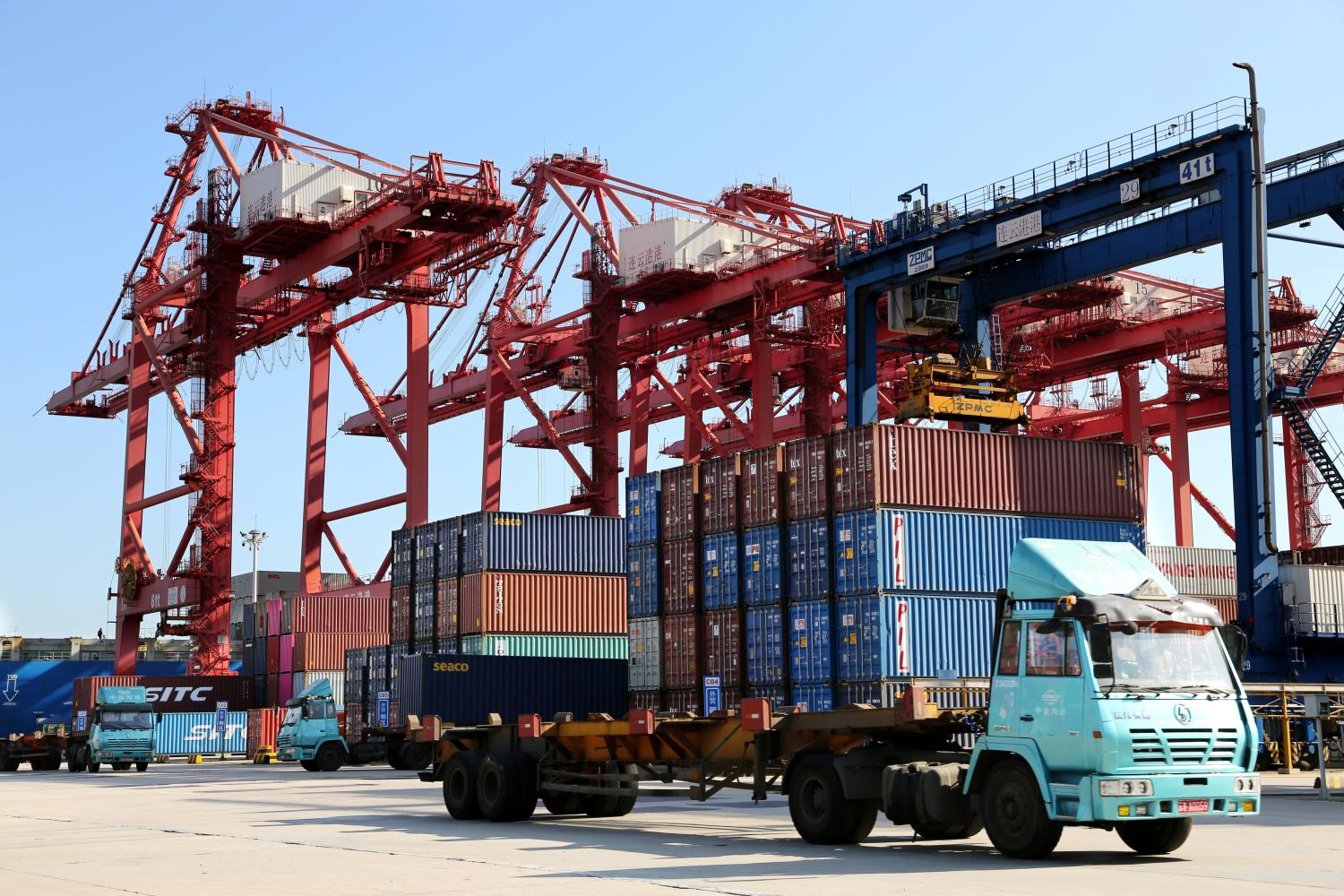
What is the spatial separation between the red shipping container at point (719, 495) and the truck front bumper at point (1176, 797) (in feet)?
63.5

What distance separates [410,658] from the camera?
123ft

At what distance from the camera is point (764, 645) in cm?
3238

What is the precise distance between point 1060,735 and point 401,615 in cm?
3492

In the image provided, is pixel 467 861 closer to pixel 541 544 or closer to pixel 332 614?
pixel 541 544

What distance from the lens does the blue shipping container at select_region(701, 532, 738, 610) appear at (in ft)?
110

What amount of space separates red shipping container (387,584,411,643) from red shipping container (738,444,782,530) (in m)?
16.5

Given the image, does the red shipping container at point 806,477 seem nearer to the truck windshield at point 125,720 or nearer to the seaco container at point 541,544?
the seaco container at point 541,544

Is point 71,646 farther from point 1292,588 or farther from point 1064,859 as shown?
point 1064,859

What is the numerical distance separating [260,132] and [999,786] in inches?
1879

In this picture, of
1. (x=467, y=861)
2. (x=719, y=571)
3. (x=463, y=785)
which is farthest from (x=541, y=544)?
(x=467, y=861)

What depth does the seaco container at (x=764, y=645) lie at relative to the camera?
31.9m

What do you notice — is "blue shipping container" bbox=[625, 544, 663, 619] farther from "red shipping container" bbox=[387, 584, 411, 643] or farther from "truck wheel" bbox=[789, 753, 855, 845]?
"truck wheel" bbox=[789, 753, 855, 845]

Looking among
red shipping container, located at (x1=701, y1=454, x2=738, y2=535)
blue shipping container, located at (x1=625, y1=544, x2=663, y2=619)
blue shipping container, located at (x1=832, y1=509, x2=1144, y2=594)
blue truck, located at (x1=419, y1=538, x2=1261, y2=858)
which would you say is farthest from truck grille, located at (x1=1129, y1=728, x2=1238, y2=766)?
blue shipping container, located at (x1=625, y1=544, x2=663, y2=619)

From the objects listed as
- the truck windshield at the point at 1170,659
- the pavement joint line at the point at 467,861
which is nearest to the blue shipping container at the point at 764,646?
the pavement joint line at the point at 467,861
